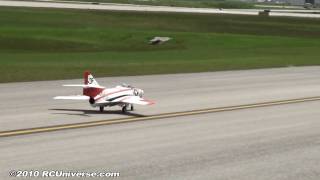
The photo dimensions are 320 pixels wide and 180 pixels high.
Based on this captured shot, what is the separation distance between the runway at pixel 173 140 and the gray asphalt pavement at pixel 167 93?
0.09 feet

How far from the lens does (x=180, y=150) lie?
401 inches

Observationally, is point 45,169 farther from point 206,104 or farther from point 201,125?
point 206,104

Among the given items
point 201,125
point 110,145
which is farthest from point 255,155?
point 201,125

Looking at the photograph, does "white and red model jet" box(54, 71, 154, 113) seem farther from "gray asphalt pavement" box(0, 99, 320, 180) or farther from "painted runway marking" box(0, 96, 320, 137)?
"gray asphalt pavement" box(0, 99, 320, 180)

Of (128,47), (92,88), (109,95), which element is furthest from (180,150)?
(128,47)

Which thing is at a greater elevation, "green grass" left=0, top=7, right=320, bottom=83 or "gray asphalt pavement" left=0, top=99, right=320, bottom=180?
"gray asphalt pavement" left=0, top=99, right=320, bottom=180

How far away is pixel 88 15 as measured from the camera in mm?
73438

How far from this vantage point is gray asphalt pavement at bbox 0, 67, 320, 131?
45.3ft

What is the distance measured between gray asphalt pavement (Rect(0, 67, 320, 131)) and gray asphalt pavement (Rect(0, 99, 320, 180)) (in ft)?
5.04

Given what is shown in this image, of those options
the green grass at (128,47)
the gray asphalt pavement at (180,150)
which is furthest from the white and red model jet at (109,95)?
the green grass at (128,47)

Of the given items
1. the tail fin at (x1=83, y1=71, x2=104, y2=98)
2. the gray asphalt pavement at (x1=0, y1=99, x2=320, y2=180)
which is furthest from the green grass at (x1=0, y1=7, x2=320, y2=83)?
the gray asphalt pavement at (x1=0, y1=99, x2=320, y2=180)

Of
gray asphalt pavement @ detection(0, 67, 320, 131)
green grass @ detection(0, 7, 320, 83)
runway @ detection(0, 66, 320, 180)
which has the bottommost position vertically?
green grass @ detection(0, 7, 320, 83)

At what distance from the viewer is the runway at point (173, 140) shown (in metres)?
8.91

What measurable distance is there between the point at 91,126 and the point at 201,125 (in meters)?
2.09
